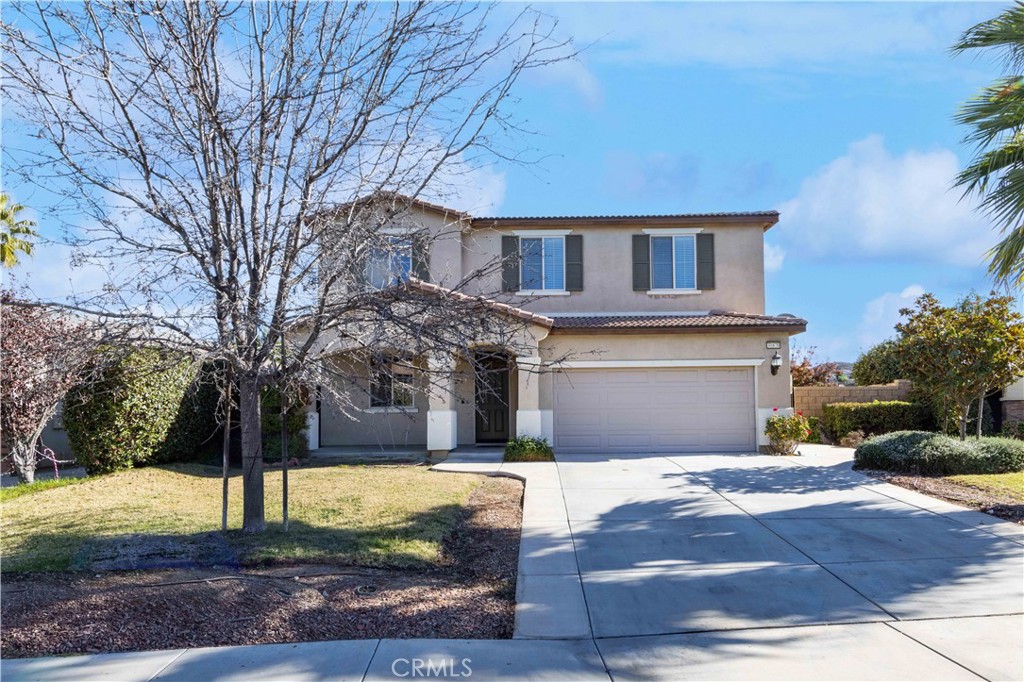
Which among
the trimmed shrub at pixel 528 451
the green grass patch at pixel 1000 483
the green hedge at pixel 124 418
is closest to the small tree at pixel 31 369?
the green hedge at pixel 124 418

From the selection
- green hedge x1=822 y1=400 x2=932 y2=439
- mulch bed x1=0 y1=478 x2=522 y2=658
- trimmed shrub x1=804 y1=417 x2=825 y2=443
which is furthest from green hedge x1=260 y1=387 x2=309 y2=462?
green hedge x1=822 y1=400 x2=932 y2=439

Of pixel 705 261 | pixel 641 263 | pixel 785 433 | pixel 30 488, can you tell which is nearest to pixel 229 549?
pixel 30 488

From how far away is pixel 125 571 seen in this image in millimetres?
7289

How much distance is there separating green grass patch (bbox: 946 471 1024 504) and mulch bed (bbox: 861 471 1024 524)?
0.09m

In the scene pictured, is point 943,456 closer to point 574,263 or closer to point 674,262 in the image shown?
point 674,262

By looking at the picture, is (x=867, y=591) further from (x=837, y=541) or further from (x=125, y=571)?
(x=125, y=571)

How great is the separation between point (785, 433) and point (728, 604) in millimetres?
11514

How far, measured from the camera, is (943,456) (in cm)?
1327

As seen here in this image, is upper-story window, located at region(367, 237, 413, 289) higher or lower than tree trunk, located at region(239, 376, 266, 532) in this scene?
higher

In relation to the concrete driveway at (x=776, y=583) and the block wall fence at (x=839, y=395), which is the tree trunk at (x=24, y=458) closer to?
the concrete driveway at (x=776, y=583)

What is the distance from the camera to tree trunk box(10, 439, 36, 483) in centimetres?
1380

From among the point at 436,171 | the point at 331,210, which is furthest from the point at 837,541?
the point at 331,210

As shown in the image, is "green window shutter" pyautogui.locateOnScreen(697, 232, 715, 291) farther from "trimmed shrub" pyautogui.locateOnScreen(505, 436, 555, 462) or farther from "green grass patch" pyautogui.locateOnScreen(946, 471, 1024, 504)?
"green grass patch" pyautogui.locateOnScreen(946, 471, 1024, 504)

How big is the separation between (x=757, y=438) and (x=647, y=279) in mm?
4852
